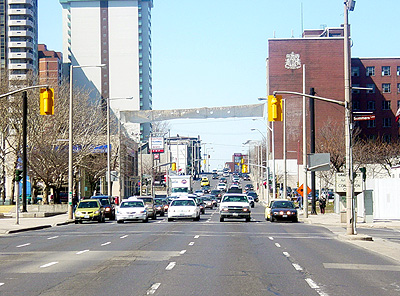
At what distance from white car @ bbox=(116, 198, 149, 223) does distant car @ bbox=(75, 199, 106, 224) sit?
57.3 inches

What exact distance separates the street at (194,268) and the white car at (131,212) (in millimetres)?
17914

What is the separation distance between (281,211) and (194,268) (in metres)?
29.7

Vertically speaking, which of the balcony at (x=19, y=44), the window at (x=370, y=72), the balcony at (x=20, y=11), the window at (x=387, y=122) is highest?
the balcony at (x=20, y=11)

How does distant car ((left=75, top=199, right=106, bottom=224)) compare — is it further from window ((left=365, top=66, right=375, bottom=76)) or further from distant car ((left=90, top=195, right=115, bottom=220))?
window ((left=365, top=66, right=375, bottom=76))

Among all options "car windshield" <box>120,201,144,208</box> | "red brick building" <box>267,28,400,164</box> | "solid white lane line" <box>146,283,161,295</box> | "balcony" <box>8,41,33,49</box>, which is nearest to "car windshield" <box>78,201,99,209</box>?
"car windshield" <box>120,201,144,208</box>

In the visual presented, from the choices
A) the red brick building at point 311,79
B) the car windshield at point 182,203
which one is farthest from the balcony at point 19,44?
the car windshield at point 182,203

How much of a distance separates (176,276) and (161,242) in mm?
11258

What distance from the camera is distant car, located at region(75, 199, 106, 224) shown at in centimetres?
4553

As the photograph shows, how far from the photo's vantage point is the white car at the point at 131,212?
4538cm

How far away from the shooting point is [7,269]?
1711 cm

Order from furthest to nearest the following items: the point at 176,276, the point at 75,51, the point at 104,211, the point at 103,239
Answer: the point at 75,51 < the point at 104,211 < the point at 103,239 < the point at 176,276

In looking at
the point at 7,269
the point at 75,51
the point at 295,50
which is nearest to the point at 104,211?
the point at 7,269

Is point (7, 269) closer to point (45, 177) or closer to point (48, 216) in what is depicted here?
point (48, 216)

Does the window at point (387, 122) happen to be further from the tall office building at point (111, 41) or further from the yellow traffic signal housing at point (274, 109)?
the yellow traffic signal housing at point (274, 109)
